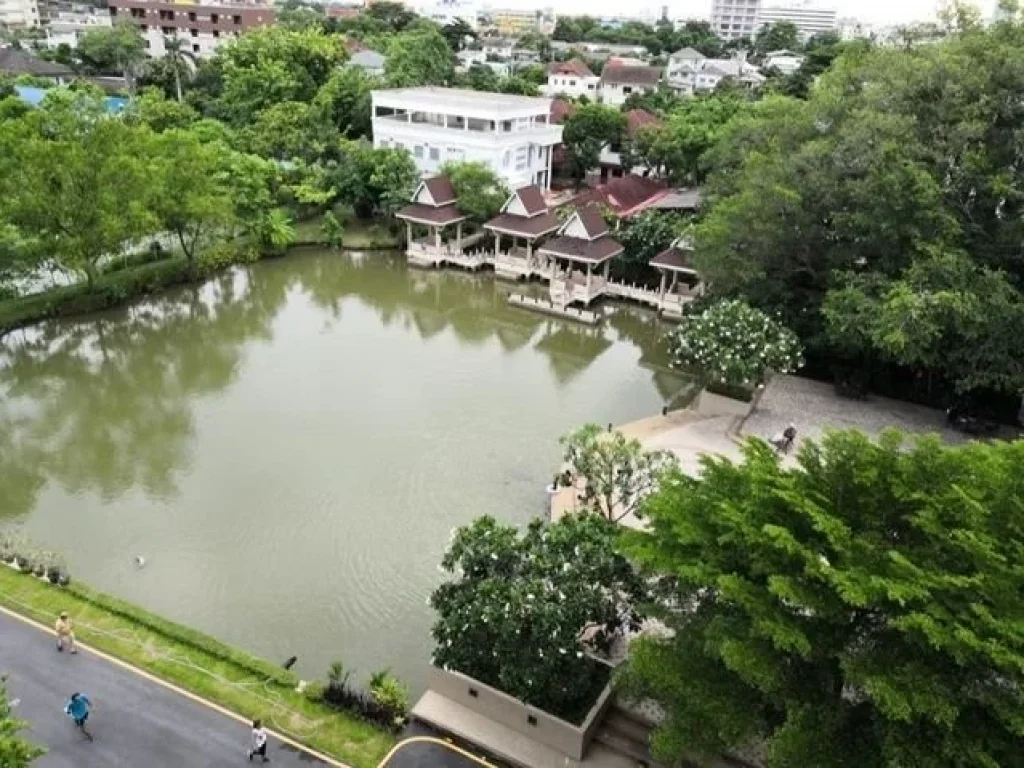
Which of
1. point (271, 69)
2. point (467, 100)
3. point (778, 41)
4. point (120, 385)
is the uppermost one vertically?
point (778, 41)

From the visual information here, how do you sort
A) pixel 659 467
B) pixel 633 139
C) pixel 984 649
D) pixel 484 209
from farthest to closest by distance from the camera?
pixel 633 139, pixel 484 209, pixel 659 467, pixel 984 649

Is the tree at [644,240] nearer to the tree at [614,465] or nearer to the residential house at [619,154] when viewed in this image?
the residential house at [619,154]

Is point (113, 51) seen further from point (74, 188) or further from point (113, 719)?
point (113, 719)

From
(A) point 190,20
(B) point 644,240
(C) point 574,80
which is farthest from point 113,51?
(B) point 644,240

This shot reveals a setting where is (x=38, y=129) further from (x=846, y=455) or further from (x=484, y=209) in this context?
(x=846, y=455)

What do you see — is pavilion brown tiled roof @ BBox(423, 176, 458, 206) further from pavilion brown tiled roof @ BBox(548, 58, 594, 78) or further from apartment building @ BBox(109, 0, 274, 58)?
apartment building @ BBox(109, 0, 274, 58)

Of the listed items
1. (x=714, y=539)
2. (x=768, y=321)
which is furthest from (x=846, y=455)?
(x=768, y=321)
